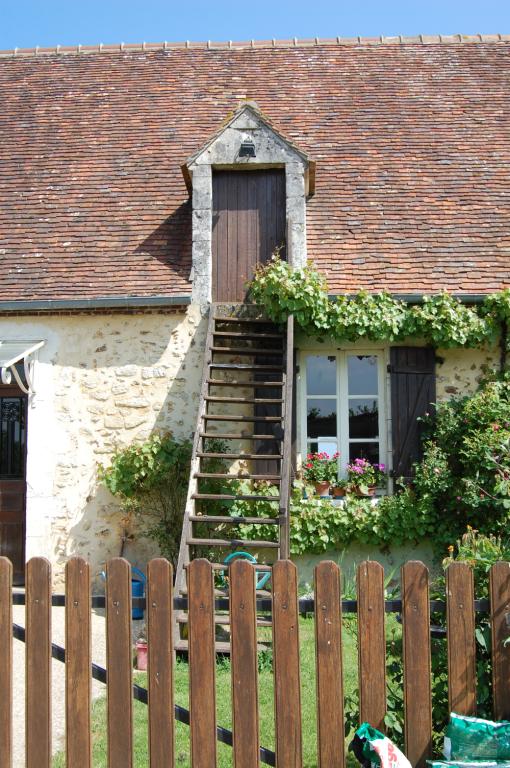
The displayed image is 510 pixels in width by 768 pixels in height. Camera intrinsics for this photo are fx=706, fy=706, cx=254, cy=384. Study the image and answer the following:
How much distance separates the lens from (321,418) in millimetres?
8273

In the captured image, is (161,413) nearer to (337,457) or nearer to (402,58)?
(337,457)

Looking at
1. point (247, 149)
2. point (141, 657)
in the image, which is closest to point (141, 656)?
point (141, 657)

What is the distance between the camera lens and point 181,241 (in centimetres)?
870

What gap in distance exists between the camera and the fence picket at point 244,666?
118 inches

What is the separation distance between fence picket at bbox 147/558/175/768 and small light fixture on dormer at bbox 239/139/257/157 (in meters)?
6.45

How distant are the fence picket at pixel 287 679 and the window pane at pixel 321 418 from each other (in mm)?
5281

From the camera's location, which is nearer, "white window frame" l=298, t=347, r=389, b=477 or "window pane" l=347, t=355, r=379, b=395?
"white window frame" l=298, t=347, r=389, b=477

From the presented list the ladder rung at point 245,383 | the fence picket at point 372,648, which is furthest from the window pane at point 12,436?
the fence picket at point 372,648

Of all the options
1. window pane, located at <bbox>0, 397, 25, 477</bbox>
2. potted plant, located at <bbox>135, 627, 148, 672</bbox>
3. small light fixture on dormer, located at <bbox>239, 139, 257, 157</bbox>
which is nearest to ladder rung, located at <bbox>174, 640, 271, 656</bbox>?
potted plant, located at <bbox>135, 627, 148, 672</bbox>

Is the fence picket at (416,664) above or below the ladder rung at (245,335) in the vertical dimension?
below

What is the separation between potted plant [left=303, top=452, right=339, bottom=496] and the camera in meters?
7.89

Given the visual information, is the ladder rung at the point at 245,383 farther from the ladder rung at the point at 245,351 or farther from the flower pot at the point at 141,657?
the flower pot at the point at 141,657

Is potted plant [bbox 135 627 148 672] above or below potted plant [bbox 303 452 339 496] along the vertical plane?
below

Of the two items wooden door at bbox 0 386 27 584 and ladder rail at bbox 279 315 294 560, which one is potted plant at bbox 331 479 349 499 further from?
wooden door at bbox 0 386 27 584
